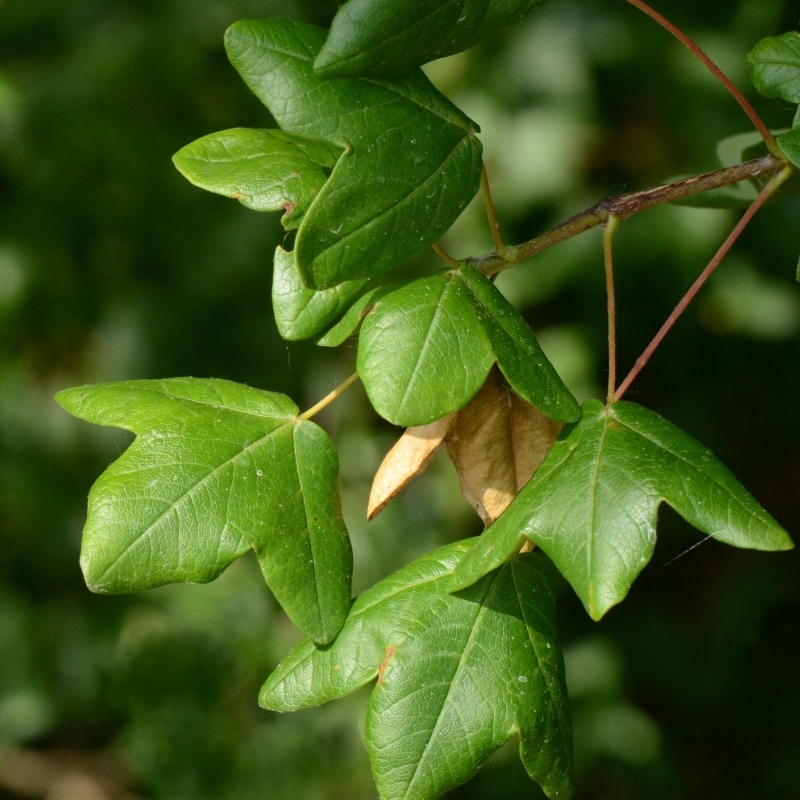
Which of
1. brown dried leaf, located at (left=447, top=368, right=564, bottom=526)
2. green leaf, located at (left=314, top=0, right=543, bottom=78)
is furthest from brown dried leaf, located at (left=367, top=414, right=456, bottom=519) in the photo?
green leaf, located at (left=314, top=0, right=543, bottom=78)

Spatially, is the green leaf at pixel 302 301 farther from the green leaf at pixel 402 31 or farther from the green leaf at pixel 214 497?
the green leaf at pixel 402 31

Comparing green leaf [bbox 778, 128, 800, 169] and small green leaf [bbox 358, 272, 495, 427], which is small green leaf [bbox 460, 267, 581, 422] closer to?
small green leaf [bbox 358, 272, 495, 427]

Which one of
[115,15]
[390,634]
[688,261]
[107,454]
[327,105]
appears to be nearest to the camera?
[327,105]

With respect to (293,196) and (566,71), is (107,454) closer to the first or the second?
(566,71)

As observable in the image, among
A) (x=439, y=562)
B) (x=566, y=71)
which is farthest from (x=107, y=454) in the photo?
(x=439, y=562)

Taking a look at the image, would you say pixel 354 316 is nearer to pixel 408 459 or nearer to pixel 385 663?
pixel 408 459

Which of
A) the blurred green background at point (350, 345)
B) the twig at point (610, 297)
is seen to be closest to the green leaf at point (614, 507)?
the twig at point (610, 297)
